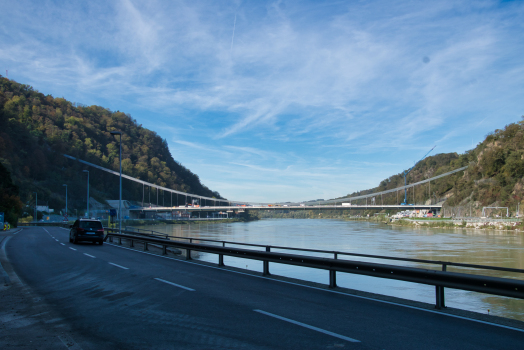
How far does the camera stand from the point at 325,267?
362 inches

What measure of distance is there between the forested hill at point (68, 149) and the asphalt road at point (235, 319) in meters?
78.5

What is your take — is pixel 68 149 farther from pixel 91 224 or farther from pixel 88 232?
pixel 88 232

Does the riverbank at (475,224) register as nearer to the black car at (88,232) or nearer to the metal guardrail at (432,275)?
the black car at (88,232)

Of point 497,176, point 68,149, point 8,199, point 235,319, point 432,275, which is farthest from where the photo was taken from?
point 68,149

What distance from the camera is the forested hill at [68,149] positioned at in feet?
316

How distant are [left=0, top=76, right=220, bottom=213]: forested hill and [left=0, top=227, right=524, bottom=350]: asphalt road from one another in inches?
3089

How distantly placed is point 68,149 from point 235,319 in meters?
137

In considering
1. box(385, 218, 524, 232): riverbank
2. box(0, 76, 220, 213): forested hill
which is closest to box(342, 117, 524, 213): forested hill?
box(385, 218, 524, 232): riverbank

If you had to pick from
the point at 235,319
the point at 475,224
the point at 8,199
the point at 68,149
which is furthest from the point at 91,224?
A: the point at 68,149

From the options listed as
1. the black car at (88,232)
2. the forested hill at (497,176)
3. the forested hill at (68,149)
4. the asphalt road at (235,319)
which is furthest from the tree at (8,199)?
the forested hill at (497,176)

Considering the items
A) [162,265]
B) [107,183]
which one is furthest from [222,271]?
[107,183]

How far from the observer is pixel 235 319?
6082 mm

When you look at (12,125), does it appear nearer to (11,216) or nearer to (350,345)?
(11,216)

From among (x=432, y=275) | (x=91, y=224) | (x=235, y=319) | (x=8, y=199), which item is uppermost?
(x=8, y=199)
